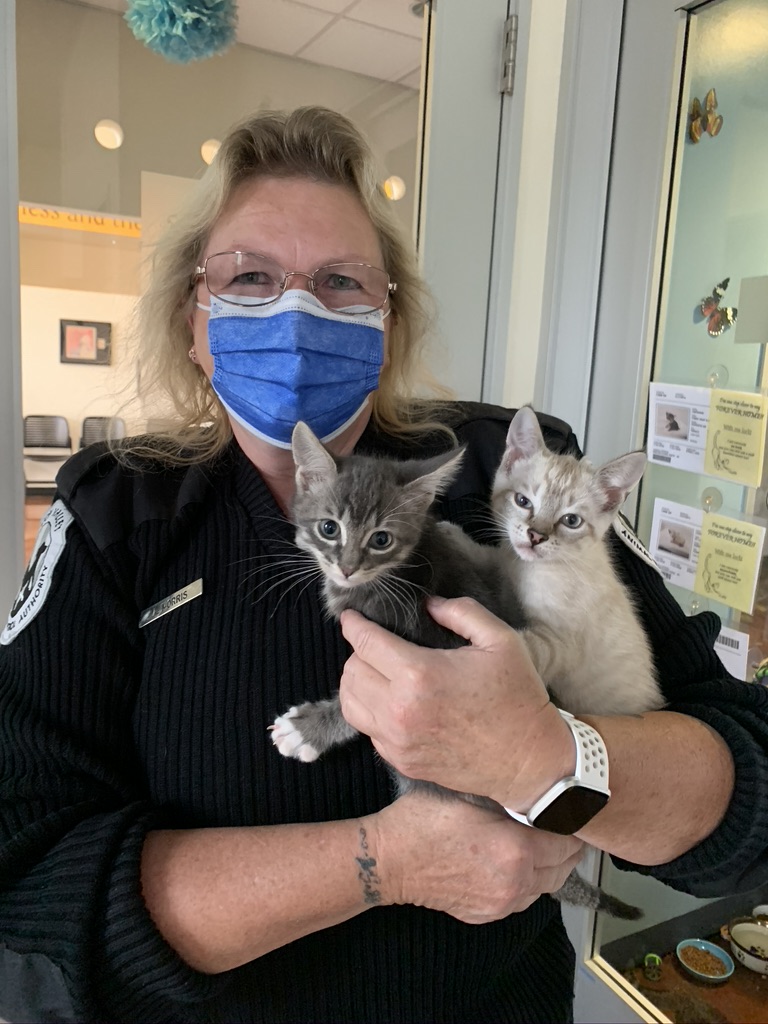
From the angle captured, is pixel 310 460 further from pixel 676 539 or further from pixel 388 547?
pixel 676 539

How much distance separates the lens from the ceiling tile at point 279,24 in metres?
1.95

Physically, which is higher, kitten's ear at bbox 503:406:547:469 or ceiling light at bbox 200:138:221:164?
ceiling light at bbox 200:138:221:164

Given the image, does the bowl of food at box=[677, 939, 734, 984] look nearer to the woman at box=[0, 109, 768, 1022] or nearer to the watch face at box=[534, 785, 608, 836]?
the woman at box=[0, 109, 768, 1022]

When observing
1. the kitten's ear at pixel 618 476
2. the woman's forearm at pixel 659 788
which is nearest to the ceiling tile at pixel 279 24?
the kitten's ear at pixel 618 476

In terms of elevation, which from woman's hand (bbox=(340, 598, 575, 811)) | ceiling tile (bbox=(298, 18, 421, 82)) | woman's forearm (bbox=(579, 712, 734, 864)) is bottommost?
woman's forearm (bbox=(579, 712, 734, 864))

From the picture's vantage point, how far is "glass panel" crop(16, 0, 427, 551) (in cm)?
170

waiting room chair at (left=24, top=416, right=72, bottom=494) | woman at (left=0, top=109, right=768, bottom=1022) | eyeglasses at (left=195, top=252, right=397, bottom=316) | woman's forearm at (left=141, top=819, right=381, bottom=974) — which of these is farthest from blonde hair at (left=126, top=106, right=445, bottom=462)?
woman's forearm at (left=141, top=819, right=381, bottom=974)

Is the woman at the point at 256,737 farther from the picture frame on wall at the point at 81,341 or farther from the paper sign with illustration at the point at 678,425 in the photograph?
the paper sign with illustration at the point at 678,425

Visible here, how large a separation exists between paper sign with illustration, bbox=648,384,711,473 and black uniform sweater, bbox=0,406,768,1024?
0.78m

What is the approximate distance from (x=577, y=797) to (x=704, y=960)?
173 cm

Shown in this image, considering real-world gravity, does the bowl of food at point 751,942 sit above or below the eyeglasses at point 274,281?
below

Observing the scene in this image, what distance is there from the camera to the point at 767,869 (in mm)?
1080

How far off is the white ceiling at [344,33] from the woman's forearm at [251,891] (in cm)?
203

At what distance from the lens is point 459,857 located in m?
0.98
